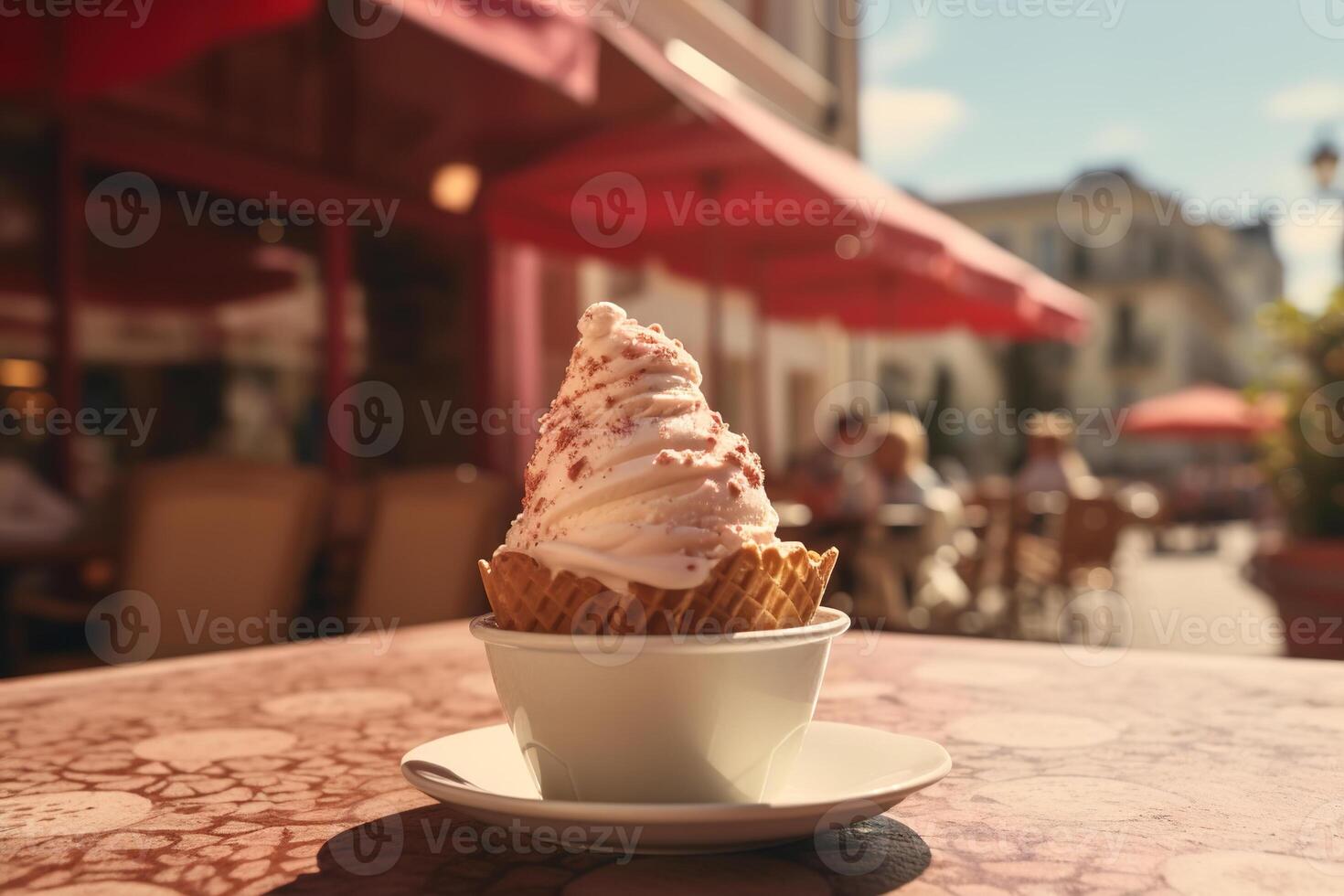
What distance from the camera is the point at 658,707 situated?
763 mm

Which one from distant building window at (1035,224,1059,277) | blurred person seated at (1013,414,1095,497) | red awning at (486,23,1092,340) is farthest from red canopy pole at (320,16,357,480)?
distant building window at (1035,224,1059,277)

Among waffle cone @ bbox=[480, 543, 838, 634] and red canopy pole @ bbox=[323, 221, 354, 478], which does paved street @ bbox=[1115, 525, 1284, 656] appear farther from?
red canopy pole @ bbox=[323, 221, 354, 478]

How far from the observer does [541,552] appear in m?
0.87

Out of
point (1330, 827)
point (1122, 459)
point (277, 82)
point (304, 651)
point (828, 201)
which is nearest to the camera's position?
point (1330, 827)

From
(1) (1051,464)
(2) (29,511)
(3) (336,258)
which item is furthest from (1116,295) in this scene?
(2) (29,511)

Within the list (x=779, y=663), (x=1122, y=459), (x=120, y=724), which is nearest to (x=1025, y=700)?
(x=779, y=663)

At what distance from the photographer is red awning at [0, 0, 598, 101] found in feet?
11.0

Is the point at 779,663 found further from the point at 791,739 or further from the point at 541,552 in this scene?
the point at 541,552

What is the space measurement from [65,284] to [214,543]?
2.81 m

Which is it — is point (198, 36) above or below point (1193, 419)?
above

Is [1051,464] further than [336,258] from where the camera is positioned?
Yes

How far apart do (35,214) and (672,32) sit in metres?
4.06

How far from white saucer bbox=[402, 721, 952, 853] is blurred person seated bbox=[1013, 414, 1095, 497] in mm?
7563

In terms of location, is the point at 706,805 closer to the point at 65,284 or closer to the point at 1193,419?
the point at 65,284
